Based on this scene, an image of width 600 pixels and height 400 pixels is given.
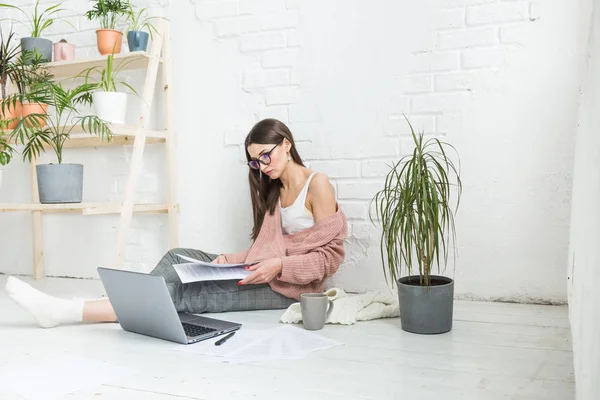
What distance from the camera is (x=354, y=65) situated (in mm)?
2504

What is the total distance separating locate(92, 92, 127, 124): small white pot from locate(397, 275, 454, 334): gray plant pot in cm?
141

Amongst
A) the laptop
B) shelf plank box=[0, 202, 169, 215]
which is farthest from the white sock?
shelf plank box=[0, 202, 169, 215]

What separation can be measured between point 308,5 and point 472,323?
147 cm

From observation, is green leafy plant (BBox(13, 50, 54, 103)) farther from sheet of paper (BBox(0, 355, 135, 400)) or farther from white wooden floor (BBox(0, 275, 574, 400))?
sheet of paper (BBox(0, 355, 135, 400))

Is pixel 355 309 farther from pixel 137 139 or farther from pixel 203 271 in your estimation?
pixel 137 139

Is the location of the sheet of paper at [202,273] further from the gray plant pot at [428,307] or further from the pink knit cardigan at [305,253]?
the gray plant pot at [428,307]

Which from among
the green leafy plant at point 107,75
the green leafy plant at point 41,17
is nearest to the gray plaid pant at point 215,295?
the green leafy plant at point 107,75

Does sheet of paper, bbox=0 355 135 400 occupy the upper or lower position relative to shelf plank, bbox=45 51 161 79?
lower

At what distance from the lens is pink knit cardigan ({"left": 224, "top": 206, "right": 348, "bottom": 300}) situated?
2.18 meters

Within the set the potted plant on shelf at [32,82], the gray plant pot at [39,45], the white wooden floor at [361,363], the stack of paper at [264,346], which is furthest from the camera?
the gray plant pot at [39,45]

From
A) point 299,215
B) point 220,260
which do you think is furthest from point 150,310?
point 299,215

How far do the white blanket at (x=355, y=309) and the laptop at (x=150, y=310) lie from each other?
20cm

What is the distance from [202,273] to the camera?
1945 millimetres

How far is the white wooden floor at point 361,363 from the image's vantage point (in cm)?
136
